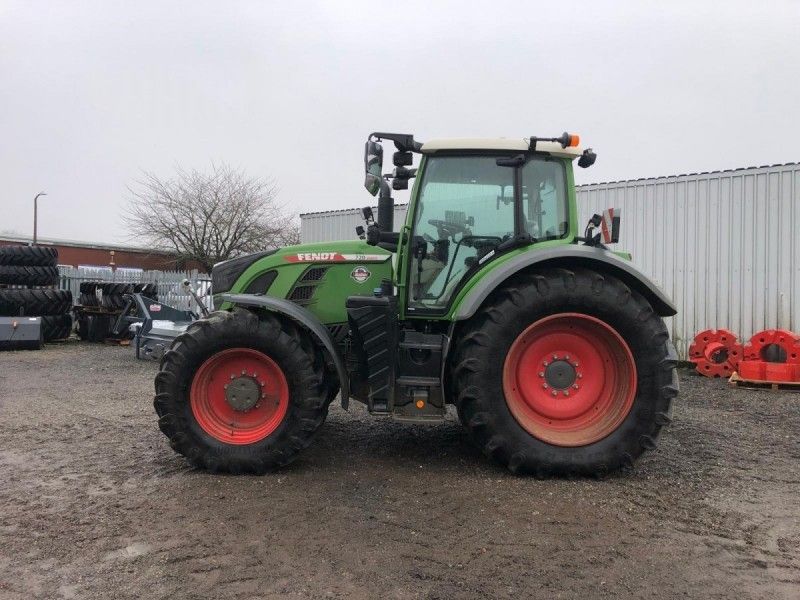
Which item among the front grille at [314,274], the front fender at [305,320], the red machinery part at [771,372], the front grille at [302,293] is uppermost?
the front grille at [314,274]

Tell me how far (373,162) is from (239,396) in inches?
73.4

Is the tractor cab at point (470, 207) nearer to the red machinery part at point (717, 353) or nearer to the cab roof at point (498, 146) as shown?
the cab roof at point (498, 146)

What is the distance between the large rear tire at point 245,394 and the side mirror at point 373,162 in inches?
46.3

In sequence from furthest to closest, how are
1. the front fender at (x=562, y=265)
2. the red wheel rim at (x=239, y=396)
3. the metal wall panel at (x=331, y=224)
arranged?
the metal wall panel at (x=331, y=224) → the red wheel rim at (x=239, y=396) → the front fender at (x=562, y=265)

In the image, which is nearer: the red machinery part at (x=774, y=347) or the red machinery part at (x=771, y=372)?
the red machinery part at (x=771, y=372)

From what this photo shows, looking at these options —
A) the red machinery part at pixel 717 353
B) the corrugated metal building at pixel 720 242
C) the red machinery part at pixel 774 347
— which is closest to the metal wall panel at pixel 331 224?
the corrugated metal building at pixel 720 242

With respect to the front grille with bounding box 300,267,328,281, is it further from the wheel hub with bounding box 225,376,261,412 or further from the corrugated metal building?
the corrugated metal building

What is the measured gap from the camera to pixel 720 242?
9.66 meters

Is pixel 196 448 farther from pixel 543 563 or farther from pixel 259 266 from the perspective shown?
pixel 543 563

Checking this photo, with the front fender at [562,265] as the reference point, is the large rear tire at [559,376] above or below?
below

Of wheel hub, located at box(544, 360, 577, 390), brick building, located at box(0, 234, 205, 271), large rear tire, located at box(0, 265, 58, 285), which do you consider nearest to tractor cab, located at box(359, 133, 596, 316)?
wheel hub, located at box(544, 360, 577, 390)

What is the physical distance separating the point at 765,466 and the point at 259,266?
407cm

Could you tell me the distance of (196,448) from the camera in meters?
4.23

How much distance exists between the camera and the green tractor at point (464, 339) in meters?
4.20
